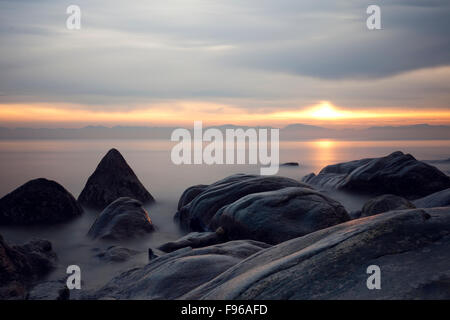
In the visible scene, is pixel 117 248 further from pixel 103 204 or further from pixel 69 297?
pixel 103 204

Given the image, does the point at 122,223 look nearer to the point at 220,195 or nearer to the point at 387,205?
the point at 220,195

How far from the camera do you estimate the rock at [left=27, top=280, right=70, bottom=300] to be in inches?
190

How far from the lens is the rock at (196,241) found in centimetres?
664

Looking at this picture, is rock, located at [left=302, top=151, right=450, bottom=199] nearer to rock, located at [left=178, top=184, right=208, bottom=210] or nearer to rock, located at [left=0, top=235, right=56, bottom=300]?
rock, located at [left=178, top=184, right=208, bottom=210]

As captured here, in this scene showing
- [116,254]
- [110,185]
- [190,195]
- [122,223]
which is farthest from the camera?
[110,185]

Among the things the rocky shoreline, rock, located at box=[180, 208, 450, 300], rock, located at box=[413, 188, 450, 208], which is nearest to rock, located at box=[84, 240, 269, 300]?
the rocky shoreline

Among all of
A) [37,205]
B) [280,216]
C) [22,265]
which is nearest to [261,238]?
[280,216]

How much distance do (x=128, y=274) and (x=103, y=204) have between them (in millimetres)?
6771

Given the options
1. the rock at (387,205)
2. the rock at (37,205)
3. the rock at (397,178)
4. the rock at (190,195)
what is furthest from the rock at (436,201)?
the rock at (37,205)

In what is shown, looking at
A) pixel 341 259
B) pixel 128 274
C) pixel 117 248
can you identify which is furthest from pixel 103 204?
pixel 341 259

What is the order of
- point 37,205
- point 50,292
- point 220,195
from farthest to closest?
point 37,205, point 220,195, point 50,292

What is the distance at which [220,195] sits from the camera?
9.16 metres

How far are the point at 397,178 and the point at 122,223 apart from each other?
806 cm
